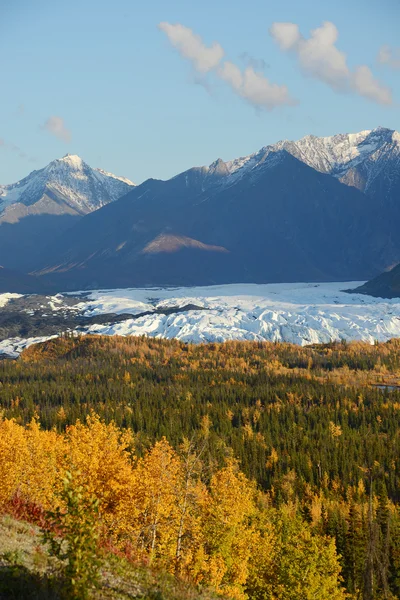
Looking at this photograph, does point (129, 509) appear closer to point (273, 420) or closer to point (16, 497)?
point (16, 497)

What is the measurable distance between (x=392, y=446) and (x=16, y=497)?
336 ft

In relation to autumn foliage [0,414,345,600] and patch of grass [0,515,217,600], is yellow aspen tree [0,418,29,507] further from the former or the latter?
patch of grass [0,515,217,600]

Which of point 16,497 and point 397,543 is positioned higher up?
point 16,497

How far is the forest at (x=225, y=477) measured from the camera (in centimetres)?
5519

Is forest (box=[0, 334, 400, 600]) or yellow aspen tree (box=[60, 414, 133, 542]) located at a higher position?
yellow aspen tree (box=[60, 414, 133, 542])

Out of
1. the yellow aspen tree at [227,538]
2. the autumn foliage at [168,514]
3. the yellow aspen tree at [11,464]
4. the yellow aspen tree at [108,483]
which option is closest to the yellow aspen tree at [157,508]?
the autumn foliage at [168,514]

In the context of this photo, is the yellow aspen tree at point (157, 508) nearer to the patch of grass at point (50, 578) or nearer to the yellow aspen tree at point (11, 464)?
the yellow aspen tree at point (11, 464)

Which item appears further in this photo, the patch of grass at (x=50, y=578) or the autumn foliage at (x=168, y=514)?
the autumn foliage at (x=168, y=514)

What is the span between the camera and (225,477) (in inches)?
2975

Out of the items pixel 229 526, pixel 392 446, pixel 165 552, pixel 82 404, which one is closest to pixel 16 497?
pixel 165 552

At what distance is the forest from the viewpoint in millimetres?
55191

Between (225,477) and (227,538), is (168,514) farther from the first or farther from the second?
(225,477)

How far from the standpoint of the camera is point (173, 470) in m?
61.8

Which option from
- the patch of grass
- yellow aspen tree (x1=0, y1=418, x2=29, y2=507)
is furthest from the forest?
the patch of grass
